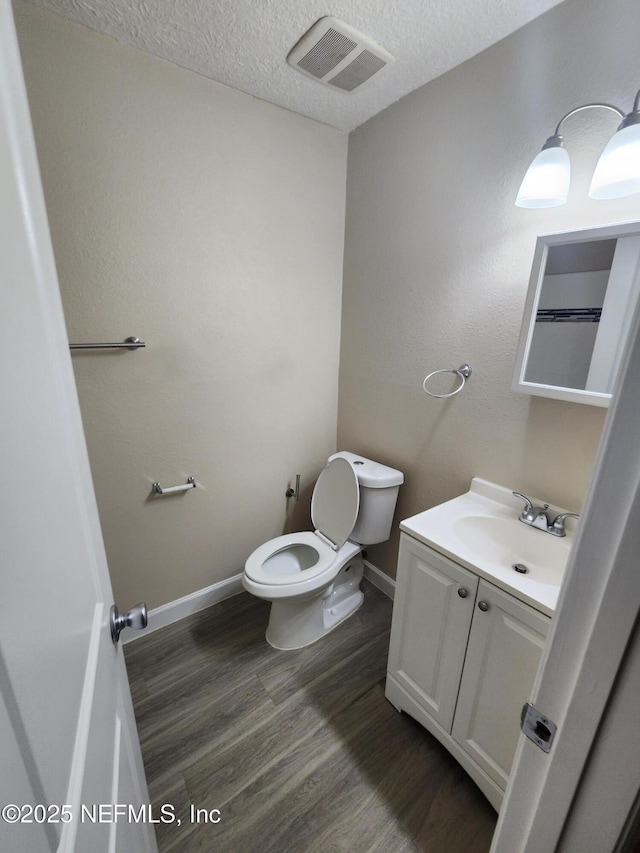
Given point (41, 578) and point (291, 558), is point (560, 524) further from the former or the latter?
point (41, 578)

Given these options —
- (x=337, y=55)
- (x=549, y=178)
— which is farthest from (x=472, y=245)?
(x=337, y=55)

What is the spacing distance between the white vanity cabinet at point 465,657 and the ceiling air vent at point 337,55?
5.69 ft

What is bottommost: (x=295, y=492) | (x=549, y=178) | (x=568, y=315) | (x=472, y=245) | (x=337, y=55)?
(x=295, y=492)

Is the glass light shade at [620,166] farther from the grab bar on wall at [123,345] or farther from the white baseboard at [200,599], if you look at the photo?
the white baseboard at [200,599]

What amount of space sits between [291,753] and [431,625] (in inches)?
27.6

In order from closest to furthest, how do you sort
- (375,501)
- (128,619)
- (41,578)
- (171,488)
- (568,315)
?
(41,578) → (128,619) → (568,315) → (171,488) → (375,501)

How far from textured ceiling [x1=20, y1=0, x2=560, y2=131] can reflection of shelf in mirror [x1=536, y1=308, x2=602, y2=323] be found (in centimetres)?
91

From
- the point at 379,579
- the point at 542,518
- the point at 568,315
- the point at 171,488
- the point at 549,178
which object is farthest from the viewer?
the point at 379,579

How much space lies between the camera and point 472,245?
4.57 feet

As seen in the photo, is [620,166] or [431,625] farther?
[431,625]

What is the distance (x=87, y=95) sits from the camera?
1210 mm

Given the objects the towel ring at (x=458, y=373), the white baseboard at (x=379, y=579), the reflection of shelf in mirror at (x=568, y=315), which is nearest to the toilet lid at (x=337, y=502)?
the white baseboard at (x=379, y=579)

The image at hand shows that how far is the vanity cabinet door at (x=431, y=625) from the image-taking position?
1.12 m

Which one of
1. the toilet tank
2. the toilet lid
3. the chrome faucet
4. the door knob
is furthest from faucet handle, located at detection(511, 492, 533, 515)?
the door knob
